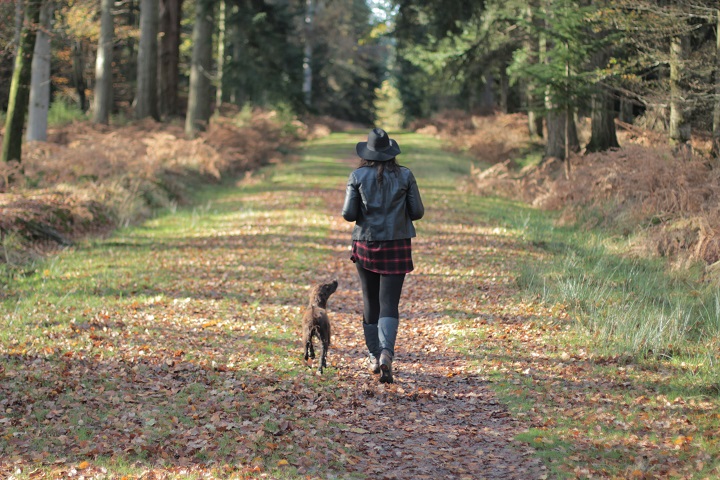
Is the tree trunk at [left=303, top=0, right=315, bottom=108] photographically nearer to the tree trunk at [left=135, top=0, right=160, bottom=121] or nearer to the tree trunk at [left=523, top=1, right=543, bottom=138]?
the tree trunk at [left=135, top=0, right=160, bottom=121]

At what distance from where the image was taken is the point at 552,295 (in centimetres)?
980

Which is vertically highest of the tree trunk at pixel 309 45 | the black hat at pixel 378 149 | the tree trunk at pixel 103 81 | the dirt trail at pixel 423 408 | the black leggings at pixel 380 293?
the tree trunk at pixel 309 45

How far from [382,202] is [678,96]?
33.1ft

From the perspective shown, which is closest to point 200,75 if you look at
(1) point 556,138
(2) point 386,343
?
(1) point 556,138

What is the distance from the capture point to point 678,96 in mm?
14492

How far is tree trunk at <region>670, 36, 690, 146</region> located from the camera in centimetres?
1508

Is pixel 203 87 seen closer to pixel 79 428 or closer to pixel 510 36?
pixel 510 36

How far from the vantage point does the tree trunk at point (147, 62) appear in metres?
26.6

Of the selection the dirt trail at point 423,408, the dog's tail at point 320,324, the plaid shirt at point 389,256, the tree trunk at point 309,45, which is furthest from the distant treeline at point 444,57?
the dog's tail at point 320,324

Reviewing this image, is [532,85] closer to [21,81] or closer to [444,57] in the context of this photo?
[444,57]

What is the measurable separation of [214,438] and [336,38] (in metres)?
60.5

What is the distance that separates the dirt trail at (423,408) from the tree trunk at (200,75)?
740 inches

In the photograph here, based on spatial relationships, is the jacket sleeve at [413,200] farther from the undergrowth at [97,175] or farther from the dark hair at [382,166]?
the undergrowth at [97,175]

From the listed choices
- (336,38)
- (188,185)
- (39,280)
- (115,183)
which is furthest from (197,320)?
(336,38)
